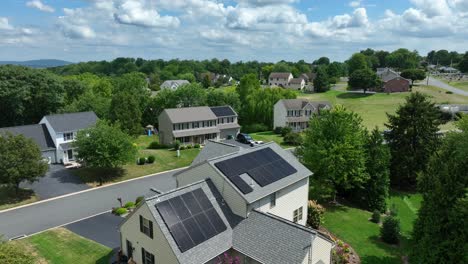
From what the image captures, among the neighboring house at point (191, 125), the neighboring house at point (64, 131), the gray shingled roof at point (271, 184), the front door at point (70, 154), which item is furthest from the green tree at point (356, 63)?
the gray shingled roof at point (271, 184)

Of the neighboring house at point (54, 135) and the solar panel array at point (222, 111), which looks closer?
the neighboring house at point (54, 135)

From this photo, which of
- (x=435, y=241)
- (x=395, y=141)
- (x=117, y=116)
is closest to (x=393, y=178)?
(x=395, y=141)

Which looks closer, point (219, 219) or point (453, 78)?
point (219, 219)

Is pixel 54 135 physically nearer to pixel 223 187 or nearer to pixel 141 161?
pixel 141 161

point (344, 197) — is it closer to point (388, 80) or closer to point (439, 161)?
point (439, 161)

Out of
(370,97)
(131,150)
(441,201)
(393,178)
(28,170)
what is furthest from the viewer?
(370,97)

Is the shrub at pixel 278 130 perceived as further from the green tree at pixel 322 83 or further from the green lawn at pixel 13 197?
the green tree at pixel 322 83

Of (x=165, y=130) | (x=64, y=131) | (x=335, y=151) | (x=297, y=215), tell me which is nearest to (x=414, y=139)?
(x=335, y=151)
